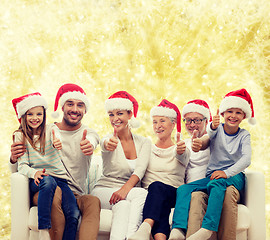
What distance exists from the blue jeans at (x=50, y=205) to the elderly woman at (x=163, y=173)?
0.39 meters

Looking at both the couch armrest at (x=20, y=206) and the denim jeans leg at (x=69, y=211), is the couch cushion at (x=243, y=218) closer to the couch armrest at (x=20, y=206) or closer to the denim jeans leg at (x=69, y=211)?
the denim jeans leg at (x=69, y=211)

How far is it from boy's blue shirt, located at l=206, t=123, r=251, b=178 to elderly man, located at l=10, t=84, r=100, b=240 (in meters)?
0.76

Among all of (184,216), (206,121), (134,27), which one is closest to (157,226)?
(184,216)

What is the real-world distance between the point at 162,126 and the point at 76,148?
23.4 inches

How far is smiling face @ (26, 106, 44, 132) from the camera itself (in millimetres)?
2664

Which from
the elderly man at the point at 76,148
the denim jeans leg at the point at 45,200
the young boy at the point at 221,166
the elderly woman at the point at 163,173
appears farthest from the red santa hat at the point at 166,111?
the denim jeans leg at the point at 45,200

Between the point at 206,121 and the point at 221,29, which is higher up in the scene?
the point at 221,29

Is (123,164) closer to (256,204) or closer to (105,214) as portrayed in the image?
(105,214)

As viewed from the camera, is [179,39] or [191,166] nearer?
[191,166]

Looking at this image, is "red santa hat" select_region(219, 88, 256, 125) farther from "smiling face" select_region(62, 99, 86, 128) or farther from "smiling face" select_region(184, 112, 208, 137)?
"smiling face" select_region(62, 99, 86, 128)

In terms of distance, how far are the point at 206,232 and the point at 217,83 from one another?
71.4 inches

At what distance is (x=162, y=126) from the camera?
113 inches

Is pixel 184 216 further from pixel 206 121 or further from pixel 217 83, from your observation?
pixel 217 83

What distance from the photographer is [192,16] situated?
12.5 ft
